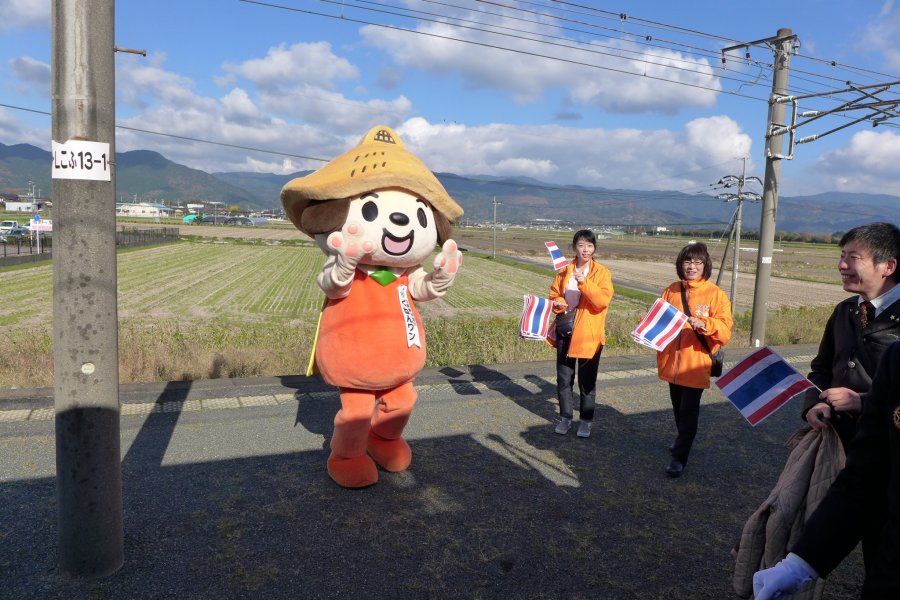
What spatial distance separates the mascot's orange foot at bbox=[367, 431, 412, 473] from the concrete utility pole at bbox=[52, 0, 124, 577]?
6.35ft

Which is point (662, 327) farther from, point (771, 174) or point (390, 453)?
point (771, 174)

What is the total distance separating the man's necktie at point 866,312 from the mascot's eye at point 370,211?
2879 millimetres

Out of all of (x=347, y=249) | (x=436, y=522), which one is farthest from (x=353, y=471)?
(x=347, y=249)

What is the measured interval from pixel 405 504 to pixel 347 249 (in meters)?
1.75

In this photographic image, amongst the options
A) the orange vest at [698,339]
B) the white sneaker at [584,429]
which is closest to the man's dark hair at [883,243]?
the orange vest at [698,339]

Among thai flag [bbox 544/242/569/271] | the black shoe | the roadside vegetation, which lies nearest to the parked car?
the roadside vegetation

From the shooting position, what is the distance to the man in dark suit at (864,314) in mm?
2516

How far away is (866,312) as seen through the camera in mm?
2682

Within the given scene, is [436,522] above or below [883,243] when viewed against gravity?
below

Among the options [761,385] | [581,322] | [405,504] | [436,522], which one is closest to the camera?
[761,385]

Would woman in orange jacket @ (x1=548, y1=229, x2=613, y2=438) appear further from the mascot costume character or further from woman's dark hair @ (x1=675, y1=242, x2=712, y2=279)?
the mascot costume character

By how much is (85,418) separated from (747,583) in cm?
308

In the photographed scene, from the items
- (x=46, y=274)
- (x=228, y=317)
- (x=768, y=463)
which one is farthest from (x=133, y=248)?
(x=768, y=463)

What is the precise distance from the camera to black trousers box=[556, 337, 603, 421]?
5336 millimetres
